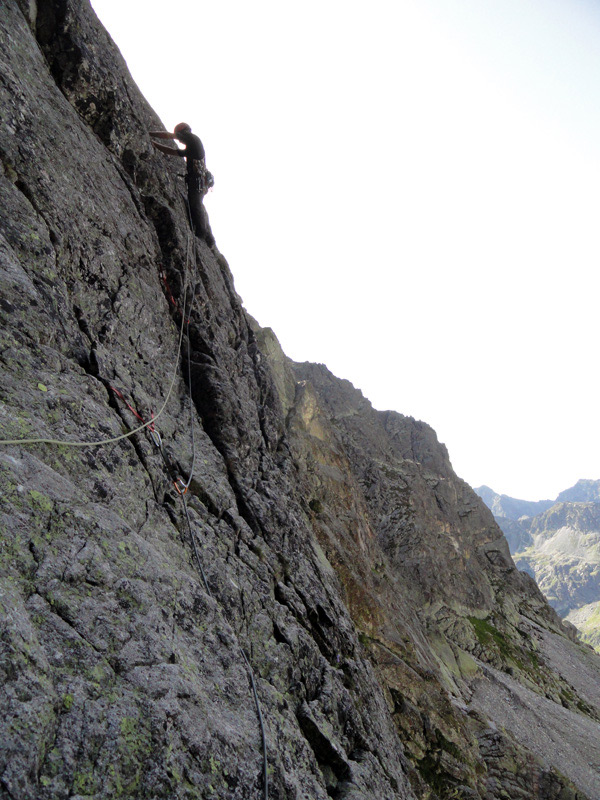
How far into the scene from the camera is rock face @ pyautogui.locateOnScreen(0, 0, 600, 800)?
226 inches

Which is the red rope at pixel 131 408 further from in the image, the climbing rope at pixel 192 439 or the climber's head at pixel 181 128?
the climber's head at pixel 181 128

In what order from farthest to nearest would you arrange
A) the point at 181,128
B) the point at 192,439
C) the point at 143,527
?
the point at 181,128
the point at 192,439
the point at 143,527

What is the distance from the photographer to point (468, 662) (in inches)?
2012

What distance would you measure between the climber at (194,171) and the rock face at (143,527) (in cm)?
78

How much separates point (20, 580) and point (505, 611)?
89.2 meters

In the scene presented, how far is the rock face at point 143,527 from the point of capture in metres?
5.73

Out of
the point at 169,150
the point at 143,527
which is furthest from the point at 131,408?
the point at 169,150

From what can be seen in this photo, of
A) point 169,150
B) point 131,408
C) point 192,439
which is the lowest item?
point 192,439

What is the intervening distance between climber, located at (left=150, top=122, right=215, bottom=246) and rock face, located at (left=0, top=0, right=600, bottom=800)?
0.78 m

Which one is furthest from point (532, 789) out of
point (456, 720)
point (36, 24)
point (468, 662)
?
point (36, 24)

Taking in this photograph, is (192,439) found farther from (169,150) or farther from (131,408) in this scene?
(169,150)

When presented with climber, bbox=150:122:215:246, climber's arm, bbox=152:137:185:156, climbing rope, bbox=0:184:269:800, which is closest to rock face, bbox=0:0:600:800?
climbing rope, bbox=0:184:269:800

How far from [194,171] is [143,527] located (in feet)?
59.3

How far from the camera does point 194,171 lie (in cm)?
2030
